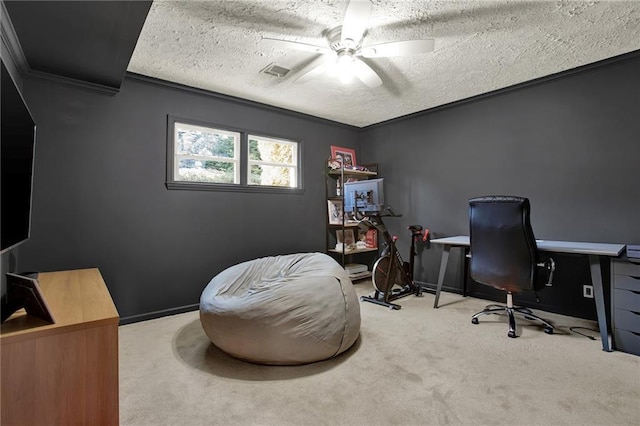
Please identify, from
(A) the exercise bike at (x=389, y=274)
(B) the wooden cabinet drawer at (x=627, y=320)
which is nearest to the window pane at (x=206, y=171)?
(A) the exercise bike at (x=389, y=274)

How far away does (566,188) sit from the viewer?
10.2 feet

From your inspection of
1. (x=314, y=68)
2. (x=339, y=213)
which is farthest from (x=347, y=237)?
(x=314, y=68)

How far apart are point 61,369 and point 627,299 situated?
11.3ft

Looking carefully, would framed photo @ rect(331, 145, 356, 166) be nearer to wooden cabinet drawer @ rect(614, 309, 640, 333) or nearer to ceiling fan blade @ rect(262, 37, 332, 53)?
ceiling fan blade @ rect(262, 37, 332, 53)

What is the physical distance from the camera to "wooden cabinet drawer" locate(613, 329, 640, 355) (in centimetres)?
223

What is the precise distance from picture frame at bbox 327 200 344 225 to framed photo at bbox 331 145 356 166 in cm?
65

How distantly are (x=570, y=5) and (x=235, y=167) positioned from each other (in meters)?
3.33

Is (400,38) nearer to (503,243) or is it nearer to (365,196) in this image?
(365,196)

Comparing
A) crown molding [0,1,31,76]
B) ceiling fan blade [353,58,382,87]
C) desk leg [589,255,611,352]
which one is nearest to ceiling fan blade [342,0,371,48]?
ceiling fan blade [353,58,382,87]

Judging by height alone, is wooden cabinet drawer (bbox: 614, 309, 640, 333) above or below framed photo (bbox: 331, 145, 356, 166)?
below

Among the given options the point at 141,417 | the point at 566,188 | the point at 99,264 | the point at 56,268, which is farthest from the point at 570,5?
the point at 56,268

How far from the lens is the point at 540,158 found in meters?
3.27

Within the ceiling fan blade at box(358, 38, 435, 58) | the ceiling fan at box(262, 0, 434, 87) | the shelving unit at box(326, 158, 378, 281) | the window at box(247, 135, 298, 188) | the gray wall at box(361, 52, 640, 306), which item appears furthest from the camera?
the shelving unit at box(326, 158, 378, 281)

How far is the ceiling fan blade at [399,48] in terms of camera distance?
2135 millimetres
